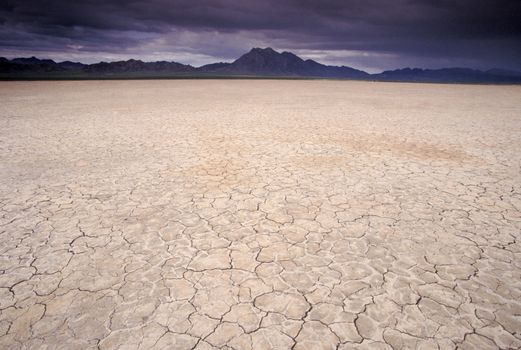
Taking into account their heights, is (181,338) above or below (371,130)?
below

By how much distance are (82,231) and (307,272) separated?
2667 millimetres

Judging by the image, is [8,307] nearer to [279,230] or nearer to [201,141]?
[279,230]

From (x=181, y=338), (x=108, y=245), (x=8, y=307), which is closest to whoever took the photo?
(x=181, y=338)

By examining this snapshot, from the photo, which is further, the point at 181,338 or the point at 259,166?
the point at 259,166

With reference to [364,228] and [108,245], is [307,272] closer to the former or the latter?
[364,228]

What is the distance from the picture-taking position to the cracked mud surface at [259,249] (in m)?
2.25

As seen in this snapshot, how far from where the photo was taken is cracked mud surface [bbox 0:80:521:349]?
225cm

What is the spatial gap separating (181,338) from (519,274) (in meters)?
3.08

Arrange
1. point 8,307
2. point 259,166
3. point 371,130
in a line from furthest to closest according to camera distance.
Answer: point 371,130, point 259,166, point 8,307

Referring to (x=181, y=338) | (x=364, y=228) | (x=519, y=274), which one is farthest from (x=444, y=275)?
(x=181, y=338)

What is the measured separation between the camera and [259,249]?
10.6 ft

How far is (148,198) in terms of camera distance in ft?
14.6

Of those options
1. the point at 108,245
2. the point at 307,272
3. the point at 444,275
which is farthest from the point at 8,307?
the point at 444,275

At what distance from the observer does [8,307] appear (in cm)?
246
